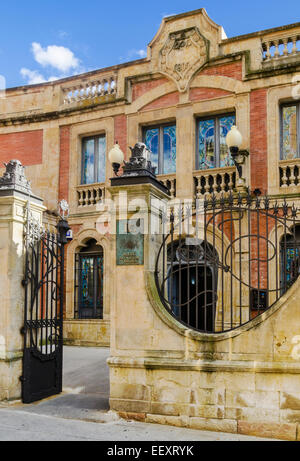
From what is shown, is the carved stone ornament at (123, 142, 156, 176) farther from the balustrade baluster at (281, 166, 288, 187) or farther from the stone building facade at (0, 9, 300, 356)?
the balustrade baluster at (281, 166, 288, 187)

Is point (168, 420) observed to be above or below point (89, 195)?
below

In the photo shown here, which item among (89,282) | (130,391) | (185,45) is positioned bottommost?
(130,391)

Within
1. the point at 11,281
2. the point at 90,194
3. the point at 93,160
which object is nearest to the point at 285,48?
the point at 93,160

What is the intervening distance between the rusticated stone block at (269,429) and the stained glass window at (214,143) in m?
8.17

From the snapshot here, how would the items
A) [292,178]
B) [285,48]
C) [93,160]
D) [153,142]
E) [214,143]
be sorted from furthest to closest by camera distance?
[93,160] → [153,142] → [214,143] → [285,48] → [292,178]

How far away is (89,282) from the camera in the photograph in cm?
1428

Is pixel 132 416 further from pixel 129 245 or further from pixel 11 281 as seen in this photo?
pixel 11 281

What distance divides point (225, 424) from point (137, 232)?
9.21 ft

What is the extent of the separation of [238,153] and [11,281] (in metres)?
6.87

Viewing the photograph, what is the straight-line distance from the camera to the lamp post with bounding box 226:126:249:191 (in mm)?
11258

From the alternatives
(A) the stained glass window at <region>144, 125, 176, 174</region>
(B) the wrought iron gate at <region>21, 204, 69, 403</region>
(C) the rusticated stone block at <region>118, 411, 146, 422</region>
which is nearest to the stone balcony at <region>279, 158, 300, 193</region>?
(A) the stained glass window at <region>144, 125, 176, 174</region>

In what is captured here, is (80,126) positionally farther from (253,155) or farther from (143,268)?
(143,268)

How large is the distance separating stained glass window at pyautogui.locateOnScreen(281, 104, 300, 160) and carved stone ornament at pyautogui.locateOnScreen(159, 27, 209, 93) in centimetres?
269

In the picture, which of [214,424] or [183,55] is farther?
[183,55]
